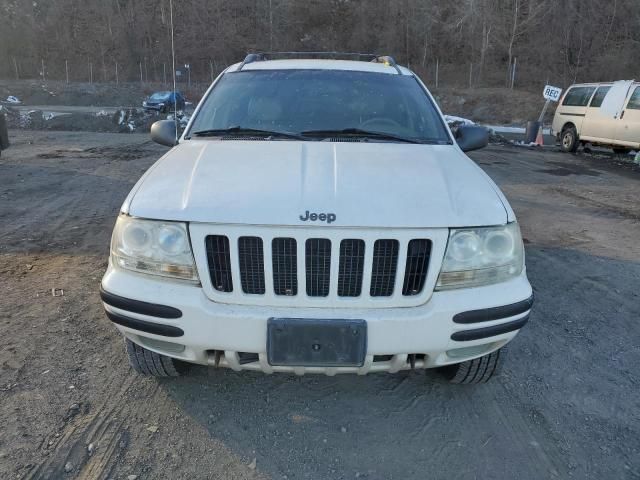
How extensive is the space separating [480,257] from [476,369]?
0.73 metres

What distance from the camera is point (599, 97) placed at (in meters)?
13.6

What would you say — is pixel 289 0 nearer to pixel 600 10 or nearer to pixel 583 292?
pixel 600 10

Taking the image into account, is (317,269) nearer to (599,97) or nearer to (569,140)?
(599,97)

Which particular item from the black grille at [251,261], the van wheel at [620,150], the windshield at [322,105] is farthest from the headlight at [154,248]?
the van wheel at [620,150]

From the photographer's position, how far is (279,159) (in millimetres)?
2734

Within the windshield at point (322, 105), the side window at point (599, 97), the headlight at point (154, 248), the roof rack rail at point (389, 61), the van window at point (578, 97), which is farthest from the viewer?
the van window at point (578, 97)

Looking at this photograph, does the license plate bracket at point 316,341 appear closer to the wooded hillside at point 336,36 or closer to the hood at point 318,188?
the hood at point 318,188

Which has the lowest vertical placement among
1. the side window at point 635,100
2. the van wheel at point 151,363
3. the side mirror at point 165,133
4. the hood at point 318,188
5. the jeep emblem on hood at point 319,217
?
the van wheel at point 151,363

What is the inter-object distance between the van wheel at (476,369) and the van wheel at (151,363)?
4.94ft

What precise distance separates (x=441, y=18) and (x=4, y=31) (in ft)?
140

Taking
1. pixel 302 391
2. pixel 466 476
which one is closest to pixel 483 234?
pixel 466 476

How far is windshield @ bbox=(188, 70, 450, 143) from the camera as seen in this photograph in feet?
11.1

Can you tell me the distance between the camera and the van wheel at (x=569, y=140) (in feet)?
47.4

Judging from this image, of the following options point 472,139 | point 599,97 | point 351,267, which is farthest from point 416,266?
point 599,97
